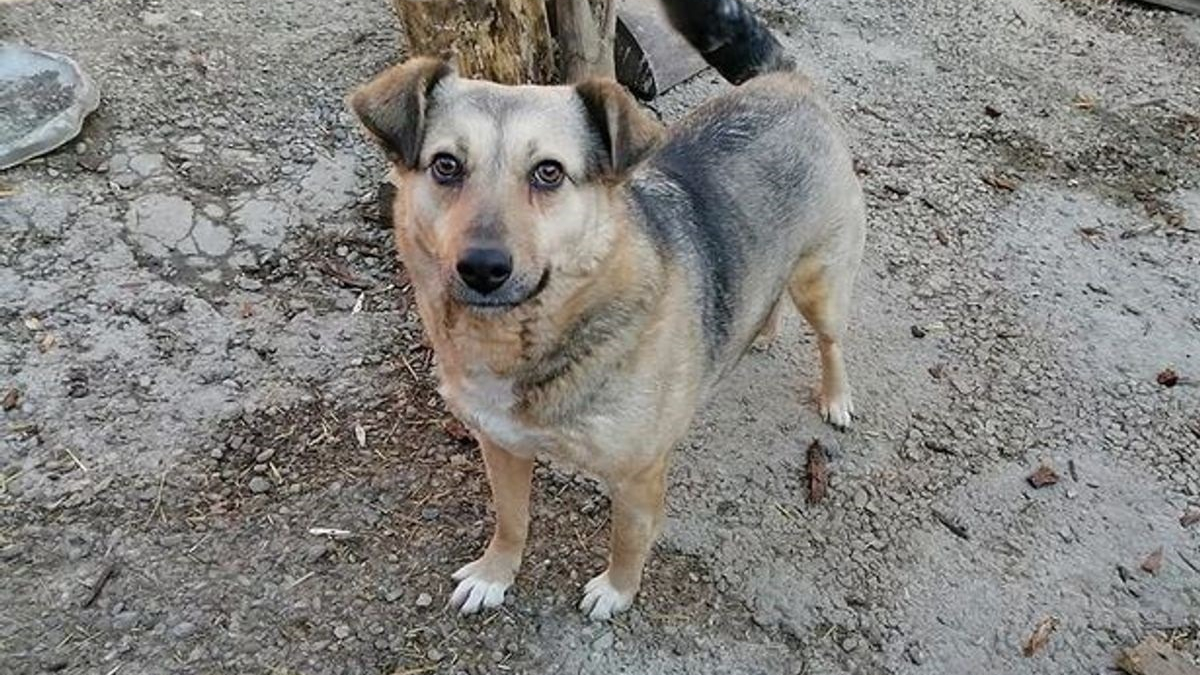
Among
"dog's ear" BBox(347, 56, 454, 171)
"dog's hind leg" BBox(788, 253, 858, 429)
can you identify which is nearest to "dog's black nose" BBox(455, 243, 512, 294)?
"dog's ear" BBox(347, 56, 454, 171)

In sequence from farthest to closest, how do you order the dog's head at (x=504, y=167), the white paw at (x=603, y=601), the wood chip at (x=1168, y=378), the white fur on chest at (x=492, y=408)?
the wood chip at (x=1168, y=378) < the white paw at (x=603, y=601) < the white fur on chest at (x=492, y=408) < the dog's head at (x=504, y=167)

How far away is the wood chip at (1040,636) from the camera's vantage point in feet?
12.3

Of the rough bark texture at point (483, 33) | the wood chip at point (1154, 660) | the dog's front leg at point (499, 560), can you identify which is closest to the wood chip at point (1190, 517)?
the wood chip at point (1154, 660)

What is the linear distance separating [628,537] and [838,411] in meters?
1.35

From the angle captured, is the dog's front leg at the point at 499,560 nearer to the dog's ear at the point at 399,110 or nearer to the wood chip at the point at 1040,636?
the dog's ear at the point at 399,110

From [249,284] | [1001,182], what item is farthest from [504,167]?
[1001,182]

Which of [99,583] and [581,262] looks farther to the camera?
[99,583]

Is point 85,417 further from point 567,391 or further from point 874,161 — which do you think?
point 874,161

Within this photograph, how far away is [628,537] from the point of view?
354 cm

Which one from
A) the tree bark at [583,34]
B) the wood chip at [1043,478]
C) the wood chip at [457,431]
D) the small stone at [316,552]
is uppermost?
the tree bark at [583,34]

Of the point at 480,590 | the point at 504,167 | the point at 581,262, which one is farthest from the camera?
the point at 480,590

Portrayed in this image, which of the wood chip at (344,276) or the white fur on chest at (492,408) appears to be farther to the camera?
the wood chip at (344,276)

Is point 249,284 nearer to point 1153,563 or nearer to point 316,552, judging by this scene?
point 316,552

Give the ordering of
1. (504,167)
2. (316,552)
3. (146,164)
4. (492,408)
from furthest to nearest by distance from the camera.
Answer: (146,164) → (316,552) → (492,408) → (504,167)
